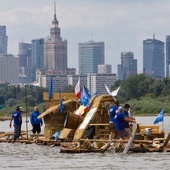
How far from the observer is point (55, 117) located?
4478cm

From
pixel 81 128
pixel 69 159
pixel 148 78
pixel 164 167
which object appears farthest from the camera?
pixel 148 78

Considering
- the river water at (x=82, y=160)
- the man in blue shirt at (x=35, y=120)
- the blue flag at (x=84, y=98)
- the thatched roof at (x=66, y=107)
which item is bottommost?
the river water at (x=82, y=160)

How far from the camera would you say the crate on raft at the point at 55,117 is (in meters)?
44.7

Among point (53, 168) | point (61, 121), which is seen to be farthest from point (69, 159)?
point (61, 121)

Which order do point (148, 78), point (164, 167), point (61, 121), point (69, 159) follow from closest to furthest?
point (164, 167) < point (69, 159) < point (61, 121) < point (148, 78)

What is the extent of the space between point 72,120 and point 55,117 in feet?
10.3

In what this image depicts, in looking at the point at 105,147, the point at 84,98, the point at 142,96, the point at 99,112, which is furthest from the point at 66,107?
the point at 142,96

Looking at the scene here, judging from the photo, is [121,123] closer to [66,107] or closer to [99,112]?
[99,112]

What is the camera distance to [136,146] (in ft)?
120

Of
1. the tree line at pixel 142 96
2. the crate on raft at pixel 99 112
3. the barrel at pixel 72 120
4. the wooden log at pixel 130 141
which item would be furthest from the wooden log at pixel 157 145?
the tree line at pixel 142 96

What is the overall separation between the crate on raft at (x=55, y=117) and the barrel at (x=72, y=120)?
2.72 metres

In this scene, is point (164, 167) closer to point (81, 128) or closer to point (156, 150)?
point (156, 150)

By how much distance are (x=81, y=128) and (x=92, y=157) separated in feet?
19.9

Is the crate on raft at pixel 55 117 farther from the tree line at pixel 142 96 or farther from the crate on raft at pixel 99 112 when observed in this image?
the tree line at pixel 142 96
